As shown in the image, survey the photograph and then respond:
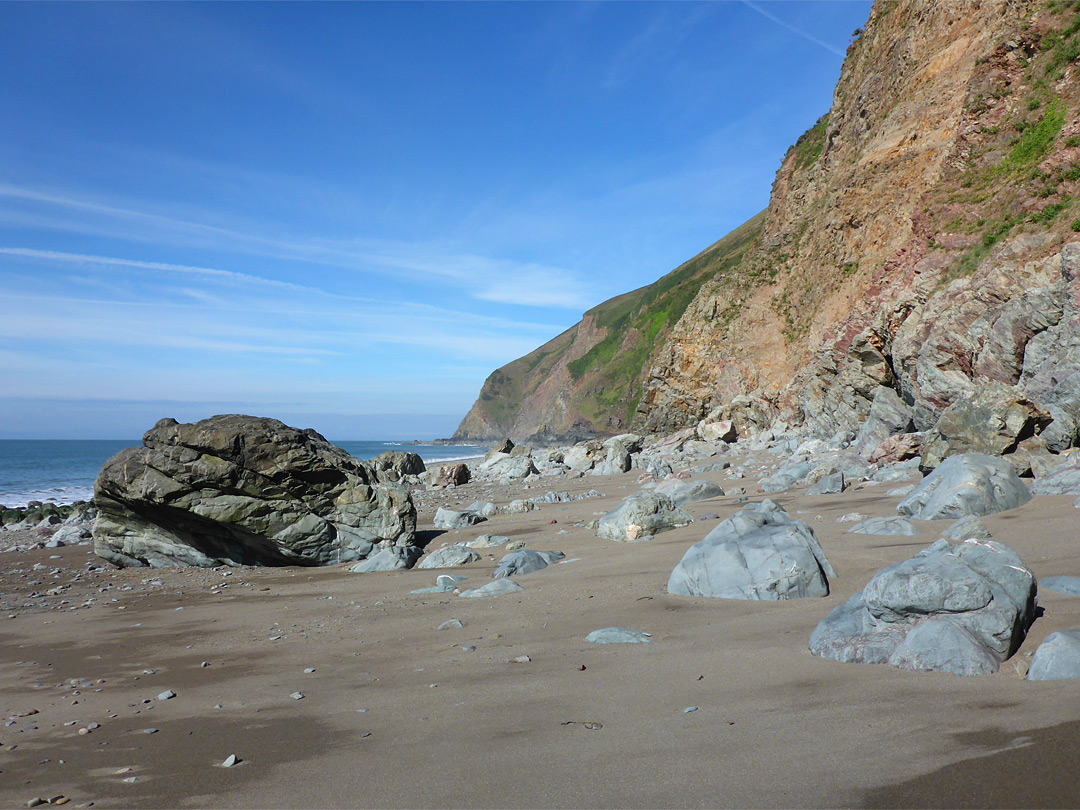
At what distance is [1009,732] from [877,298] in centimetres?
1959

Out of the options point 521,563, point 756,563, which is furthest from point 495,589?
point 756,563

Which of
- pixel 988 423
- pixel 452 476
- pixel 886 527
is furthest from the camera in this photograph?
pixel 452 476

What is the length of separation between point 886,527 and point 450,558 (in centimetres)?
490

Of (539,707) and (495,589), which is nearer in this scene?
(539,707)

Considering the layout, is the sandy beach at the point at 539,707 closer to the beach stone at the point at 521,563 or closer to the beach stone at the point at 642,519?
the beach stone at the point at 521,563

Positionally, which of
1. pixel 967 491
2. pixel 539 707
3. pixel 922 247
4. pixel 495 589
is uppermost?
Result: pixel 922 247

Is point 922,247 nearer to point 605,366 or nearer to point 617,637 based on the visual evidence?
point 617,637

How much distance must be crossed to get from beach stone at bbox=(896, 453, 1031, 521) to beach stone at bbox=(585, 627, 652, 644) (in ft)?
12.6

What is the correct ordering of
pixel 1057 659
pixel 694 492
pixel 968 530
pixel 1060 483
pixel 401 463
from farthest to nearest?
pixel 401 463 < pixel 694 492 < pixel 1060 483 < pixel 968 530 < pixel 1057 659

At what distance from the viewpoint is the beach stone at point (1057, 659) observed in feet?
9.21

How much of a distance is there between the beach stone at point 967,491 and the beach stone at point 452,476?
17.4 m

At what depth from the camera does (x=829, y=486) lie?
9680 millimetres

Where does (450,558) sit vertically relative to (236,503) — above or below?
below

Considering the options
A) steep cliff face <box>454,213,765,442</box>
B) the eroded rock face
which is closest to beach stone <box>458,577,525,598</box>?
the eroded rock face
